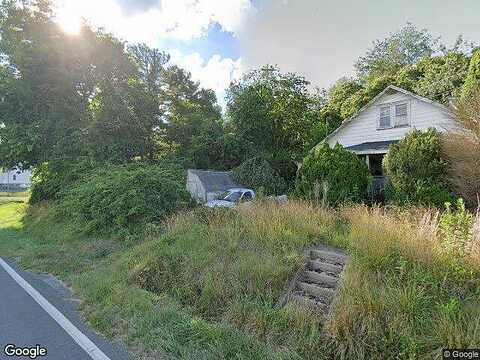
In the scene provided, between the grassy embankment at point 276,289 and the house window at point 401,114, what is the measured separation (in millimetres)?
12924

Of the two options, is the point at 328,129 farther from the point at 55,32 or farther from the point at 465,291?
the point at 465,291

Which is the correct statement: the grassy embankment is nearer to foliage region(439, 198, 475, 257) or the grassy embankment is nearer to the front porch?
foliage region(439, 198, 475, 257)

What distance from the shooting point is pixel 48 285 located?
7555 millimetres

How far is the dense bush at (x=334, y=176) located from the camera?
1128 cm

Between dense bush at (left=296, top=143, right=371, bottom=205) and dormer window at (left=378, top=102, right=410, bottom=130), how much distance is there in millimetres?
8297

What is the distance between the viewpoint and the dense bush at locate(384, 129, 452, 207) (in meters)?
10.2

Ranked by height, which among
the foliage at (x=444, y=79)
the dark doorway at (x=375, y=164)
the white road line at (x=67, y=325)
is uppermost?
the foliage at (x=444, y=79)

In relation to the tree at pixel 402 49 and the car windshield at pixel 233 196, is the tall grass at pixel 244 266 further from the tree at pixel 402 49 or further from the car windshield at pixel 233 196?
the tree at pixel 402 49

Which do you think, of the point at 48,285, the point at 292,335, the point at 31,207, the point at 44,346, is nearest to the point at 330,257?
the point at 292,335

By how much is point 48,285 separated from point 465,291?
7.74m

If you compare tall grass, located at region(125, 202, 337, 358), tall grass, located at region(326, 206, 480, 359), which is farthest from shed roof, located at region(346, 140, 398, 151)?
tall grass, located at region(326, 206, 480, 359)

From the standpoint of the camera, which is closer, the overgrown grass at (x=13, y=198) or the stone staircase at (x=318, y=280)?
the stone staircase at (x=318, y=280)

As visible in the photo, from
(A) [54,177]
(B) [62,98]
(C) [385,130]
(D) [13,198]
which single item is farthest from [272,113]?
(D) [13,198]

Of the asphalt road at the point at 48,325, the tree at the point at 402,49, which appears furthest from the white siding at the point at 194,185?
the tree at the point at 402,49
